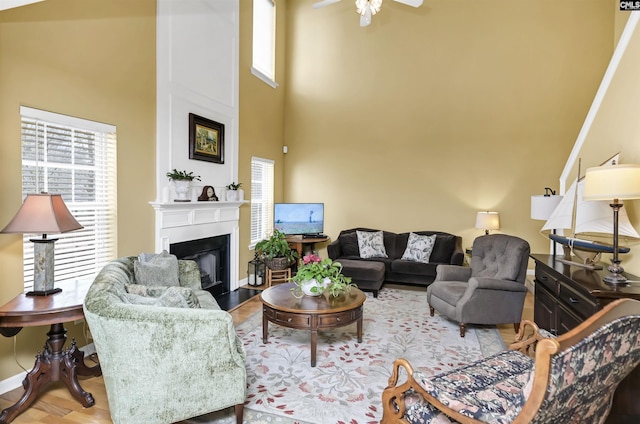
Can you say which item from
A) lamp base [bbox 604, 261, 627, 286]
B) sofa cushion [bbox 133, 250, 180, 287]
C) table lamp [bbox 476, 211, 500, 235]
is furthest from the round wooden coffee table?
table lamp [bbox 476, 211, 500, 235]

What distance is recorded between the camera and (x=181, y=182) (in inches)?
159

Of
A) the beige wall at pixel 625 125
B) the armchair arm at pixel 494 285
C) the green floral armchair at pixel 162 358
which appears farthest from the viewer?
the armchair arm at pixel 494 285

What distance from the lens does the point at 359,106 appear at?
658 centimetres

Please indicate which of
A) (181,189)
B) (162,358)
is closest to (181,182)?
(181,189)

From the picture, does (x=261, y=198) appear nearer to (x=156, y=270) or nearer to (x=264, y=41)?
(x=264, y=41)

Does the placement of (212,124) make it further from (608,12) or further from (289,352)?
(608,12)

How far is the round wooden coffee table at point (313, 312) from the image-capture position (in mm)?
2998

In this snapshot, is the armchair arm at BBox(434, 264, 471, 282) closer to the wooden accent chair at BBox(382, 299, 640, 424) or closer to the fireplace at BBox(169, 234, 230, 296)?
the wooden accent chair at BBox(382, 299, 640, 424)

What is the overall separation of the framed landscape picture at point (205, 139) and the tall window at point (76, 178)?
3.70ft

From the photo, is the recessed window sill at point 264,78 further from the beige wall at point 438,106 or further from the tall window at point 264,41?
the beige wall at point 438,106

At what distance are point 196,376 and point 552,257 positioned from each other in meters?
3.14

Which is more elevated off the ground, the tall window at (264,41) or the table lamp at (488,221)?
the tall window at (264,41)

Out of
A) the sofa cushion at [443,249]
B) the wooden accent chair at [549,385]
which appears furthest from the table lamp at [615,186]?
the sofa cushion at [443,249]

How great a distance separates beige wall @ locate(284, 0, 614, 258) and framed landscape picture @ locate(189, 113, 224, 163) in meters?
2.23
